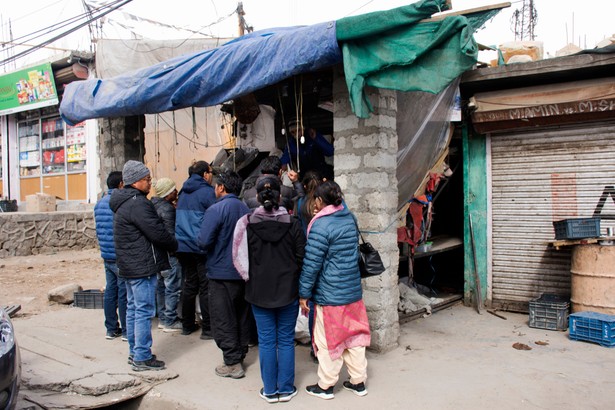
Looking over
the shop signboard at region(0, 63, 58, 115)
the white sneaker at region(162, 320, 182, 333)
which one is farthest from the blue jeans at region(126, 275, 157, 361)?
the shop signboard at region(0, 63, 58, 115)

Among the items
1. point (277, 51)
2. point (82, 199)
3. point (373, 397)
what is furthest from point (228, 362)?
point (82, 199)

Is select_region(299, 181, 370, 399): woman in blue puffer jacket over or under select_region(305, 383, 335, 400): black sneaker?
over

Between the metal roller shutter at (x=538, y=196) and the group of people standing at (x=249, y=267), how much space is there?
2.99 meters

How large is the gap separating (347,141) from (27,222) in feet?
33.4

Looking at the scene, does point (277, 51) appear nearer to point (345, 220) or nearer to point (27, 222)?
point (345, 220)

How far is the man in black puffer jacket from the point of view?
15.2ft

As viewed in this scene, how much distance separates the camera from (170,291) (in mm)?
6125

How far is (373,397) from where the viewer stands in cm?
418

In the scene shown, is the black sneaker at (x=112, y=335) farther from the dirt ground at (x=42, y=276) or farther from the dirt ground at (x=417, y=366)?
the dirt ground at (x=42, y=276)

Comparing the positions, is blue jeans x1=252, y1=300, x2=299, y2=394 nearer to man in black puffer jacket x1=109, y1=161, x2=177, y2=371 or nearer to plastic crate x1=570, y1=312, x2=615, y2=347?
man in black puffer jacket x1=109, y1=161, x2=177, y2=371

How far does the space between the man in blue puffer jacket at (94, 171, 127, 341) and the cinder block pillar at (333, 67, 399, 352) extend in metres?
2.56

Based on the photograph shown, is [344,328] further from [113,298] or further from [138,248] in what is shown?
[113,298]

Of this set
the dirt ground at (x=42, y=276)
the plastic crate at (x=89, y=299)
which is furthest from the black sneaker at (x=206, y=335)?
the dirt ground at (x=42, y=276)

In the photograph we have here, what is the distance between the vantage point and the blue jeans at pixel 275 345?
414 centimetres
